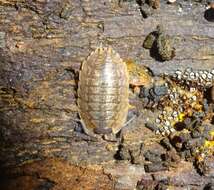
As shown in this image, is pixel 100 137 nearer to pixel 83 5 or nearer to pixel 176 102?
pixel 176 102

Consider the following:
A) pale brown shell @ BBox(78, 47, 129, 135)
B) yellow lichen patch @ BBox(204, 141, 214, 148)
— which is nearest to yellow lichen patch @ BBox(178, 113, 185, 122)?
yellow lichen patch @ BBox(204, 141, 214, 148)

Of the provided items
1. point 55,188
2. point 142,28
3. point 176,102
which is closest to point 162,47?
point 142,28

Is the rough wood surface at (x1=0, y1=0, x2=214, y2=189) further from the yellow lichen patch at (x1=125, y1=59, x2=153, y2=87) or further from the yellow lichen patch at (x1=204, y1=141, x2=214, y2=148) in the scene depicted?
the yellow lichen patch at (x1=204, y1=141, x2=214, y2=148)

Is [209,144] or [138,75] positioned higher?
[138,75]

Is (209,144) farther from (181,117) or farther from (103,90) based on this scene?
(103,90)

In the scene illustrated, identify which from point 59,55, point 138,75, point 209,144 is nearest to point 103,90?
point 138,75

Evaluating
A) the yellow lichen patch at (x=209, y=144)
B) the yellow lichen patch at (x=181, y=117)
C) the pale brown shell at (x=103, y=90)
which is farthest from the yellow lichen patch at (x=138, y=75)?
the yellow lichen patch at (x=209, y=144)
